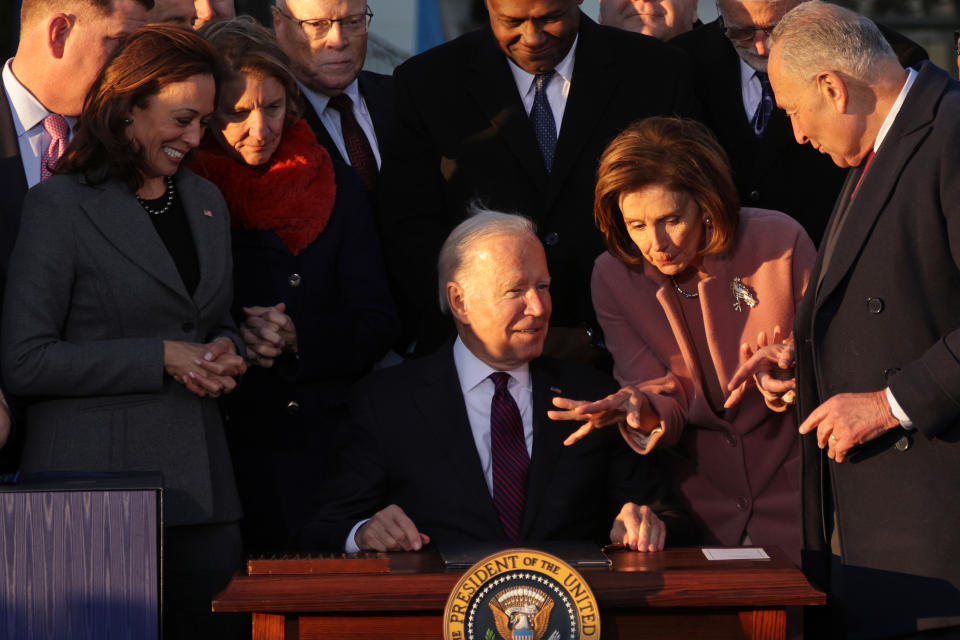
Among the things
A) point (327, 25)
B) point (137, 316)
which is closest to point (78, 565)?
point (137, 316)

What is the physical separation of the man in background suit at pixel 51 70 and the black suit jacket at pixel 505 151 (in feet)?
→ 2.99

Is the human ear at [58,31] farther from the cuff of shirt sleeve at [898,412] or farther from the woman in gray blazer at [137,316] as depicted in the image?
the cuff of shirt sleeve at [898,412]

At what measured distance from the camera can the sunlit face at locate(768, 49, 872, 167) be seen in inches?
124

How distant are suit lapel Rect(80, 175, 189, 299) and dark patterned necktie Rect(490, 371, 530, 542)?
81cm

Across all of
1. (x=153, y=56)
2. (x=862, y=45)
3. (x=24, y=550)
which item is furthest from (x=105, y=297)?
(x=862, y=45)

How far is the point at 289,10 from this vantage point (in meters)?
4.36

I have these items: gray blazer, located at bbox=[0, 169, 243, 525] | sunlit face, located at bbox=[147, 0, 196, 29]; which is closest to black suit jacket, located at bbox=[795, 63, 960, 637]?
gray blazer, located at bbox=[0, 169, 243, 525]

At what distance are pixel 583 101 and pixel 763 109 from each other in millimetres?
594

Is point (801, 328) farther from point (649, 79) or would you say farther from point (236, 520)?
point (236, 520)

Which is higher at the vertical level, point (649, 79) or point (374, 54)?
point (374, 54)

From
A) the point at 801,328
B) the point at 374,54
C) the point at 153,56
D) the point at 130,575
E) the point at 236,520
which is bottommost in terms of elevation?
the point at 130,575

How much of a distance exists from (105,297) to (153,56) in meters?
0.59

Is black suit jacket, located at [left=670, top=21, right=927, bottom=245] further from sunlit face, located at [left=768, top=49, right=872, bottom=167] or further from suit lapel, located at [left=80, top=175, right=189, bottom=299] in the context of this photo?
suit lapel, located at [left=80, top=175, right=189, bottom=299]

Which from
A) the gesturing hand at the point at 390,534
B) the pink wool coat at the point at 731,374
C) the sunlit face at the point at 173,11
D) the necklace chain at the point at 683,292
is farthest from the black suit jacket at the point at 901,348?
the sunlit face at the point at 173,11
